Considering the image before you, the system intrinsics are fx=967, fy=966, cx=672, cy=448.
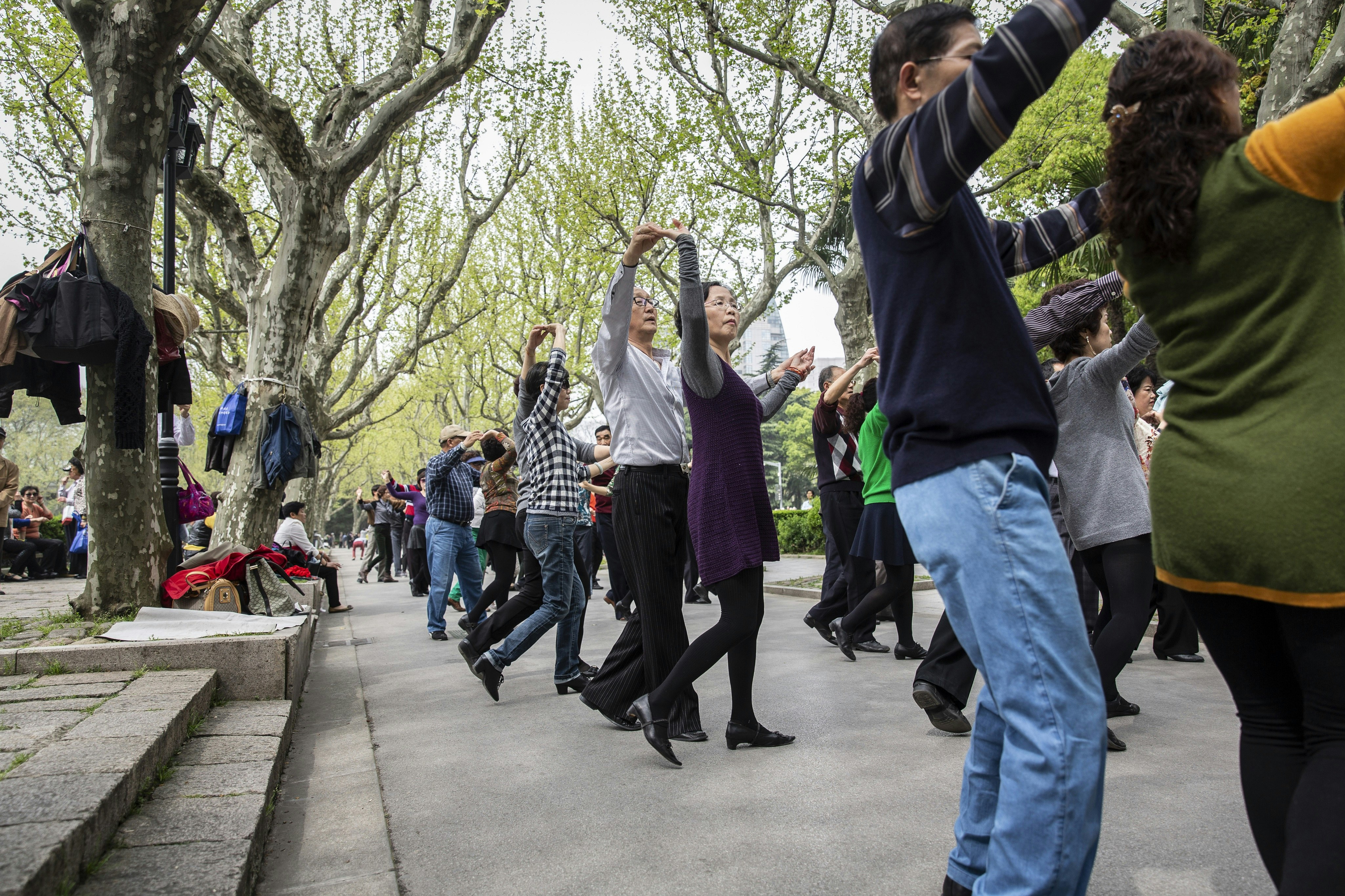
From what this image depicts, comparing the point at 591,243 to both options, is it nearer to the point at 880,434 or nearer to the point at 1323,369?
the point at 880,434

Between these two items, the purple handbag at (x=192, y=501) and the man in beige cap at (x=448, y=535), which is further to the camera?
the purple handbag at (x=192, y=501)

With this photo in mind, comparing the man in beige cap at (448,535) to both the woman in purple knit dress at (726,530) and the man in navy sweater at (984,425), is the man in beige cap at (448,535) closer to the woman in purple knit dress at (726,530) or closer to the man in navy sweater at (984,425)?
the woman in purple knit dress at (726,530)

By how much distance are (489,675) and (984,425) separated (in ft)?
14.3

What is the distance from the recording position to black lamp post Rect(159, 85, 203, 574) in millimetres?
7031

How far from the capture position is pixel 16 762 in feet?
9.53

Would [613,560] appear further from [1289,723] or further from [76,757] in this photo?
[1289,723]

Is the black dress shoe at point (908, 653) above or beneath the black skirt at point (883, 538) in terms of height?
beneath

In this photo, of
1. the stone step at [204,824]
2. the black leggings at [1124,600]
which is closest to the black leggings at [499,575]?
the stone step at [204,824]

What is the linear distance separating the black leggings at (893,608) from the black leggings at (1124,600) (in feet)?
7.93

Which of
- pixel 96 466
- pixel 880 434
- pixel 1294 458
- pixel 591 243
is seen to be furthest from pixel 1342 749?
pixel 591 243

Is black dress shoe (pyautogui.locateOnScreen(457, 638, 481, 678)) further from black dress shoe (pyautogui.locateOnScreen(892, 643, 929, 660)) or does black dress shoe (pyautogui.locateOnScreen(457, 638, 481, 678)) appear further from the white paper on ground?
black dress shoe (pyautogui.locateOnScreen(892, 643, 929, 660))

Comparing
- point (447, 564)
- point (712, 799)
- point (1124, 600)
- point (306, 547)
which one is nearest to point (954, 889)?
point (712, 799)

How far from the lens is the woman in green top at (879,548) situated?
21.2ft

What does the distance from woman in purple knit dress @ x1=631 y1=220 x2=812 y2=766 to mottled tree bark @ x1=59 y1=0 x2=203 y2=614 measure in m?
3.73
